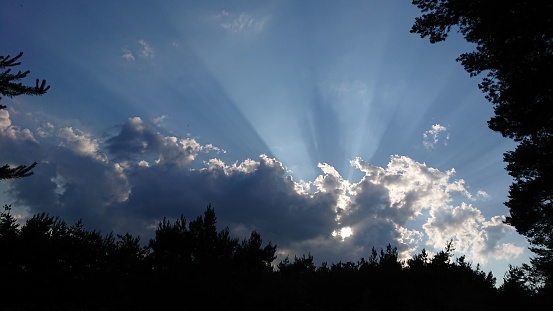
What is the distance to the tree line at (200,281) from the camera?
37.2ft

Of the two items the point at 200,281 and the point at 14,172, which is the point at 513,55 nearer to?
the point at 200,281

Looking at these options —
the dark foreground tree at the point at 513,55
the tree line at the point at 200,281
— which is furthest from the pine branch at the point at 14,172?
the dark foreground tree at the point at 513,55

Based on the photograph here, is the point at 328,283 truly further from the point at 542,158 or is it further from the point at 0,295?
the point at 0,295

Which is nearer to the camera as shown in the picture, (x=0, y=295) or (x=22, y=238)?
(x=0, y=295)

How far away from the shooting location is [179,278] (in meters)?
15.3

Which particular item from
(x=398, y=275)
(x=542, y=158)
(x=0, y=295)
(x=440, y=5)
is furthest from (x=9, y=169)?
(x=542, y=158)

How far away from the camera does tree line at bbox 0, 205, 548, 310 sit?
11336 mm

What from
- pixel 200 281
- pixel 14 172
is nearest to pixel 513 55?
pixel 200 281

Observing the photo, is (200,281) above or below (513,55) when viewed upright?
below

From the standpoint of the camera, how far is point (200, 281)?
1480cm

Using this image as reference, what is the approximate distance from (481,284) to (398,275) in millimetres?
2797

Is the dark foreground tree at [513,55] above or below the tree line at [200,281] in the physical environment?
above

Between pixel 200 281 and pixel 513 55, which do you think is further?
pixel 200 281

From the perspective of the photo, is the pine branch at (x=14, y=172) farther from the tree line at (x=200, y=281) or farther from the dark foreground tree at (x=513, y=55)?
the dark foreground tree at (x=513, y=55)
